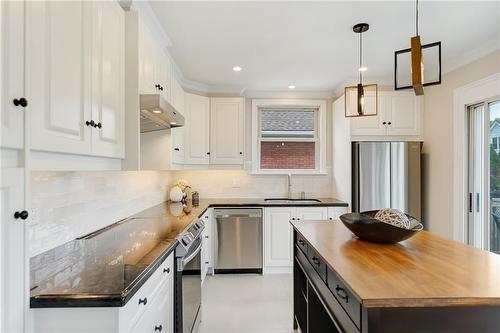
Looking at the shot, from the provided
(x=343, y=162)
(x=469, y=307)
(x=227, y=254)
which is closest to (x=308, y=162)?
(x=343, y=162)

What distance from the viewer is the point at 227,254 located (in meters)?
3.94

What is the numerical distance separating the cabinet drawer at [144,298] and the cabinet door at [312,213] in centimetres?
250

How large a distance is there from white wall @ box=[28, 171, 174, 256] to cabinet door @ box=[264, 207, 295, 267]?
177 centimetres

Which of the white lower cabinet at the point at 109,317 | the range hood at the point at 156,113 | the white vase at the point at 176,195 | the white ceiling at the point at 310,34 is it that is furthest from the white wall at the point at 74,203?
the white ceiling at the point at 310,34

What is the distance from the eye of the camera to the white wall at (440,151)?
337cm

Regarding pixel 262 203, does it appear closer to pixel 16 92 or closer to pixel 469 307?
pixel 469 307

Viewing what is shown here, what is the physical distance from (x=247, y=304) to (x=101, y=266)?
6.82 feet

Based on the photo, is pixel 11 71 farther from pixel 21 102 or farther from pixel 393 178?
pixel 393 178

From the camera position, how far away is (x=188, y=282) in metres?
2.10

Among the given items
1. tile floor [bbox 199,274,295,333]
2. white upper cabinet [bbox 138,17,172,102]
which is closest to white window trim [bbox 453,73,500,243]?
tile floor [bbox 199,274,295,333]

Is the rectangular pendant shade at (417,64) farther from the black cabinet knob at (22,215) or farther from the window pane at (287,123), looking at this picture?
the window pane at (287,123)

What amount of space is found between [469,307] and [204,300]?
2601 millimetres

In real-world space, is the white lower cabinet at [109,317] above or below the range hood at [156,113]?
below

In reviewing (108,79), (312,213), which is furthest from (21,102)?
(312,213)
